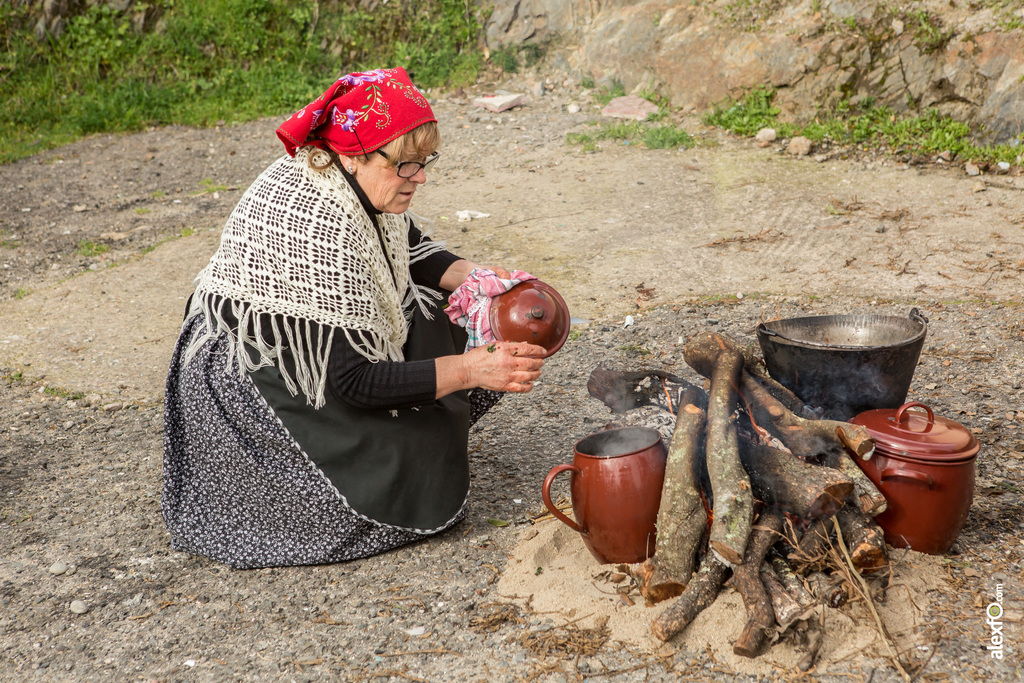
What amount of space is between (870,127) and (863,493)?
535cm

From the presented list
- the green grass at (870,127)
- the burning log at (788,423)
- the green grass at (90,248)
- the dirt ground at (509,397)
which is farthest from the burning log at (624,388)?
the green grass at (870,127)

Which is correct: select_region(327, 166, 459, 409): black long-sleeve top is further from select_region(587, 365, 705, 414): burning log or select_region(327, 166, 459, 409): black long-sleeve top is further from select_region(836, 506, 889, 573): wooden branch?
select_region(836, 506, 889, 573): wooden branch

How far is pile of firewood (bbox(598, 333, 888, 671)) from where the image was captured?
2.04 m

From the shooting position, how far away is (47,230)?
6289 mm

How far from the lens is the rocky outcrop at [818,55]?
20.8ft

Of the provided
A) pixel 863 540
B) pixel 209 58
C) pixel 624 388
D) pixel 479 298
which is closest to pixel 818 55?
pixel 624 388

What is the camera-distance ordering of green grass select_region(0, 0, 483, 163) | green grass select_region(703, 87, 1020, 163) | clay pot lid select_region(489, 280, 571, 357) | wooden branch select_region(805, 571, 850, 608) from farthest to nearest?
green grass select_region(0, 0, 483, 163), green grass select_region(703, 87, 1020, 163), clay pot lid select_region(489, 280, 571, 357), wooden branch select_region(805, 571, 850, 608)

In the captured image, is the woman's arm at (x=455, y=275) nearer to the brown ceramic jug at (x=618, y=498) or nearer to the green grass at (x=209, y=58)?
the brown ceramic jug at (x=618, y=498)

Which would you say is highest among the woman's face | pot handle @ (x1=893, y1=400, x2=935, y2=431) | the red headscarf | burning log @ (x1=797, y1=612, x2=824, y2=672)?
the red headscarf

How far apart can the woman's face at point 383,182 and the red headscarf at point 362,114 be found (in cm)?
6

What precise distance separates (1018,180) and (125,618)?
6.06 metres

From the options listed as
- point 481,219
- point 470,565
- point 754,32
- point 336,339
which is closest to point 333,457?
point 336,339

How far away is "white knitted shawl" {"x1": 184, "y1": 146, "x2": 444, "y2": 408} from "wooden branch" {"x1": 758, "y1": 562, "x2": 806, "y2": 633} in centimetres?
130

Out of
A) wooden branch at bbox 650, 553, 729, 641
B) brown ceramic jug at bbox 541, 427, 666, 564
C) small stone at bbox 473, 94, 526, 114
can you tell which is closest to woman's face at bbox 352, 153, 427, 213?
brown ceramic jug at bbox 541, 427, 666, 564
